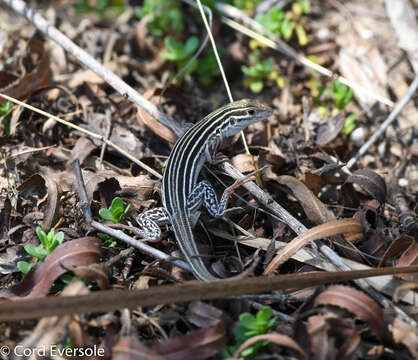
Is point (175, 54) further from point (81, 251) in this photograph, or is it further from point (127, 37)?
point (81, 251)

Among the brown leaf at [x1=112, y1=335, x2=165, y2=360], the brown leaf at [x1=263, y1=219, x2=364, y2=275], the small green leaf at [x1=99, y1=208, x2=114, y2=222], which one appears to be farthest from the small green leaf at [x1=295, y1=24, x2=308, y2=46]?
the brown leaf at [x1=112, y1=335, x2=165, y2=360]

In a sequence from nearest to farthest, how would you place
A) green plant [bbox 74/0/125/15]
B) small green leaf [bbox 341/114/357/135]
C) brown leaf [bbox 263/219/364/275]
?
1. brown leaf [bbox 263/219/364/275]
2. small green leaf [bbox 341/114/357/135]
3. green plant [bbox 74/0/125/15]

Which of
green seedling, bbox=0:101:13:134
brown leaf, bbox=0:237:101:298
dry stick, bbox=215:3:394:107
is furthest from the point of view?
dry stick, bbox=215:3:394:107

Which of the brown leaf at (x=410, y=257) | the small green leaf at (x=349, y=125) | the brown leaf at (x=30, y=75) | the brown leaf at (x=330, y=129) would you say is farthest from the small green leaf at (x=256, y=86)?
the brown leaf at (x=410, y=257)

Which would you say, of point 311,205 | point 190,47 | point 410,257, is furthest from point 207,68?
point 410,257

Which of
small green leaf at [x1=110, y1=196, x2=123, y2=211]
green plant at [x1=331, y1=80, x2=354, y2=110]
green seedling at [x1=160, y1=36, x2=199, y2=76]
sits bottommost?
small green leaf at [x1=110, y1=196, x2=123, y2=211]

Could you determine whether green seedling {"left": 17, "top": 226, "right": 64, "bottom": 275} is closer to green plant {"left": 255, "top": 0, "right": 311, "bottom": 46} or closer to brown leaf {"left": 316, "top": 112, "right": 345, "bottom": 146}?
brown leaf {"left": 316, "top": 112, "right": 345, "bottom": 146}

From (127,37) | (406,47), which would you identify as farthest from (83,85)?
(406,47)
